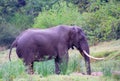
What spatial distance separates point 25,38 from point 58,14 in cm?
2926

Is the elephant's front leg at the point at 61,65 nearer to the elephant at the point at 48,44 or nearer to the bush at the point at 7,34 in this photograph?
Result: the elephant at the point at 48,44

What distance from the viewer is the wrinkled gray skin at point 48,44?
38.9 ft

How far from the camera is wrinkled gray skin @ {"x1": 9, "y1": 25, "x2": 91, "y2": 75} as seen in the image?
1187 centimetres

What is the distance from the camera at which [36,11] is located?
5153 centimetres

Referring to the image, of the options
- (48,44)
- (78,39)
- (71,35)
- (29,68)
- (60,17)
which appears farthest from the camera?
(60,17)

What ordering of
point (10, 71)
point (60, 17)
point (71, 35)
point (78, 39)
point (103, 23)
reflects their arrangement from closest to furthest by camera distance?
1. point (10, 71)
2. point (71, 35)
3. point (78, 39)
4. point (103, 23)
5. point (60, 17)

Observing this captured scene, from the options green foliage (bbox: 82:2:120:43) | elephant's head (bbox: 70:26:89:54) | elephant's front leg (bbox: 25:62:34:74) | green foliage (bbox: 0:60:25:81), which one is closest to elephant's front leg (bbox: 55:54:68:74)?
elephant's front leg (bbox: 25:62:34:74)

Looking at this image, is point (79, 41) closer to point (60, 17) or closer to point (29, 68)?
point (29, 68)

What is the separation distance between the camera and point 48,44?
1224 cm

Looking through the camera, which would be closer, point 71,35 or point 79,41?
point 71,35

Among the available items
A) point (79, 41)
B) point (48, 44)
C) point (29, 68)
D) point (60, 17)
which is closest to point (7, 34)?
point (60, 17)

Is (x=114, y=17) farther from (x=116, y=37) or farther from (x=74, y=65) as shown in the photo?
(x=74, y=65)

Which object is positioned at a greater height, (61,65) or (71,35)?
(71,35)

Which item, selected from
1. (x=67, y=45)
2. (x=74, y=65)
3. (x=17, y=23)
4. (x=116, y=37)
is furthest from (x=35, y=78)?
(x=17, y=23)
